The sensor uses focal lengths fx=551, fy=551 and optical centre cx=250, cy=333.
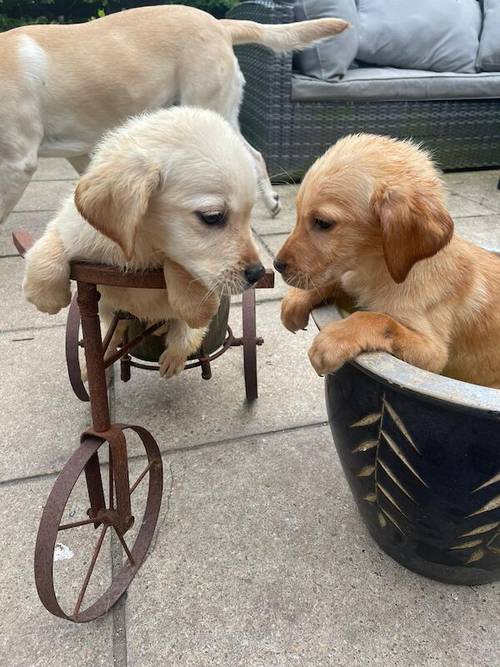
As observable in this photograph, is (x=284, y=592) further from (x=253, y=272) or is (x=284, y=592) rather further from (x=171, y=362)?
(x=253, y=272)

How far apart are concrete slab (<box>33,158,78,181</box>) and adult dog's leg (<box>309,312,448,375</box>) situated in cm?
476

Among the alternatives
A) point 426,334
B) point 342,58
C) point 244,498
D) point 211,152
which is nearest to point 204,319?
point 211,152

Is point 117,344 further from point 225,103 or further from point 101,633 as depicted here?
point 225,103

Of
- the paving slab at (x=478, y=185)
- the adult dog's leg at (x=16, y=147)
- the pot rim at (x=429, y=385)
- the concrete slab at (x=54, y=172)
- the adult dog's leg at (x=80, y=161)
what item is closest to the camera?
the pot rim at (x=429, y=385)

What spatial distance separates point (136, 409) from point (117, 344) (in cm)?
38

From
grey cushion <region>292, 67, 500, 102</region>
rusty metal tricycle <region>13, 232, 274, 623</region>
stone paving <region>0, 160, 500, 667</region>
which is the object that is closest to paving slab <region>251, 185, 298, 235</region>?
grey cushion <region>292, 67, 500, 102</region>

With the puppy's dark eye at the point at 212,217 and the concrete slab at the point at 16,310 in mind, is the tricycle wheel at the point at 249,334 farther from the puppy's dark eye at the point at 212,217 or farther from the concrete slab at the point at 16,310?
the concrete slab at the point at 16,310

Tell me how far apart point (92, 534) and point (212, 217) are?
1.15 metres

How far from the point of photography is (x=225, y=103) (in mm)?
3957

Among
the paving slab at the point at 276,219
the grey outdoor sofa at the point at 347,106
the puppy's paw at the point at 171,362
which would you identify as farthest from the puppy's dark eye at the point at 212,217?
the grey outdoor sofa at the point at 347,106

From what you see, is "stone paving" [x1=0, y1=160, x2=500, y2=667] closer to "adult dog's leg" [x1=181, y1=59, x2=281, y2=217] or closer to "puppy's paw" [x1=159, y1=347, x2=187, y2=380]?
"puppy's paw" [x1=159, y1=347, x2=187, y2=380]

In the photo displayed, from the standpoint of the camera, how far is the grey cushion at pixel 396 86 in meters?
4.86

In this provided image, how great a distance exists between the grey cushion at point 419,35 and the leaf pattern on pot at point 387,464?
188 inches

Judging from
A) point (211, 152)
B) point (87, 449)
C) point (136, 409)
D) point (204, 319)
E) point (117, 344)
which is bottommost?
point (136, 409)
